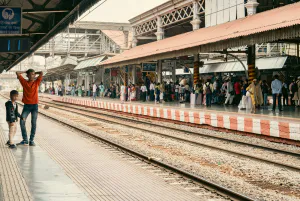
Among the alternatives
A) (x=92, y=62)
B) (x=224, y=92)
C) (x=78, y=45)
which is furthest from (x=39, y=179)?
(x=78, y=45)

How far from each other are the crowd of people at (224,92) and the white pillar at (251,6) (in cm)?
374

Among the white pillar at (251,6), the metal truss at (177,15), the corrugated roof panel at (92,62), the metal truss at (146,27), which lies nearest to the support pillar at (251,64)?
the white pillar at (251,6)

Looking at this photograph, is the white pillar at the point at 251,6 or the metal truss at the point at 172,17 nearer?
the white pillar at the point at 251,6

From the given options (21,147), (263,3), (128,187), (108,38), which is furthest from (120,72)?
(128,187)

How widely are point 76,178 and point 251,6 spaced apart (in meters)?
19.8

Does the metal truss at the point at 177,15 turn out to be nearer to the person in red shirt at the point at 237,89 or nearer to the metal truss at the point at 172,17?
the metal truss at the point at 172,17

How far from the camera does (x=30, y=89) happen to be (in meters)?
10.6

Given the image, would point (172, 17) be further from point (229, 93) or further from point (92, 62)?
point (92, 62)

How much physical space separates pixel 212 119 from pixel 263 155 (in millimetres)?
6939

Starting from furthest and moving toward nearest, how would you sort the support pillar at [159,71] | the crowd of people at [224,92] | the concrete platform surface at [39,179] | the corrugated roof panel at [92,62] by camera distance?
the corrugated roof panel at [92,62], the support pillar at [159,71], the crowd of people at [224,92], the concrete platform surface at [39,179]

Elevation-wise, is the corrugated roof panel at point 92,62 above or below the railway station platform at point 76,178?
above

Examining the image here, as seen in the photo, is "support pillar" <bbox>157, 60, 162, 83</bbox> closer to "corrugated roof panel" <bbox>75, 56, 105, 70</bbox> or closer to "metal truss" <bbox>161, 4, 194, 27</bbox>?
"metal truss" <bbox>161, 4, 194, 27</bbox>

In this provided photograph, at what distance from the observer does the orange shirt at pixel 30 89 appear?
34.6 feet

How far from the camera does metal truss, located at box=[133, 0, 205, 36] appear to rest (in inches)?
1220
